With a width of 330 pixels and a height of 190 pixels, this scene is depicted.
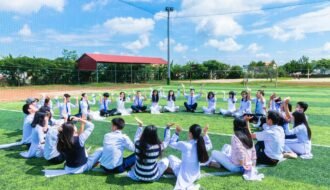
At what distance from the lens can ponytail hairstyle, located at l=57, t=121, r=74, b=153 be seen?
5.30 meters

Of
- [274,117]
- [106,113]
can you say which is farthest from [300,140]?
[106,113]

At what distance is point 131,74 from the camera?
3962cm

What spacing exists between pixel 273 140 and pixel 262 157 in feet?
1.51

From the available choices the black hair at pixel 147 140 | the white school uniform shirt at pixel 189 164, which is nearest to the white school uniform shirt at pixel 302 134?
the white school uniform shirt at pixel 189 164

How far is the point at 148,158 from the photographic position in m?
5.06

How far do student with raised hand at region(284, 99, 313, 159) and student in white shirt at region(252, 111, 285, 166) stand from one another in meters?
0.77

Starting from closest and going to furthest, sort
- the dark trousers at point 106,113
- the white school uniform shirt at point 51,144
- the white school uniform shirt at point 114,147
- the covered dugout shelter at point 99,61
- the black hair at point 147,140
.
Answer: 1. the black hair at point 147,140
2. the white school uniform shirt at point 114,147
3. the white school uniform shirt at point 51,144
4. the dark trousers at point 106,113
5. the covered dugout shelter at point 99,61

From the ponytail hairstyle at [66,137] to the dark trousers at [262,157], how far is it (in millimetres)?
3752

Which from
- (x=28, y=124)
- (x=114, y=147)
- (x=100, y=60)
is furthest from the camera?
(x=100, y=60)

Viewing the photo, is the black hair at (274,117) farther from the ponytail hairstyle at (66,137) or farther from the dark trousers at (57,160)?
the dark trousers at (57,160)

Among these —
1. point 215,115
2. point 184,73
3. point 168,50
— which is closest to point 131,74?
point 168,50

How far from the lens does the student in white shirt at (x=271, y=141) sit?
5852mm

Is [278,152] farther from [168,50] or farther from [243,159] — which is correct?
[168,50]

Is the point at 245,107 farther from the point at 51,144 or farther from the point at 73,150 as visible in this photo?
the point at 73,150
